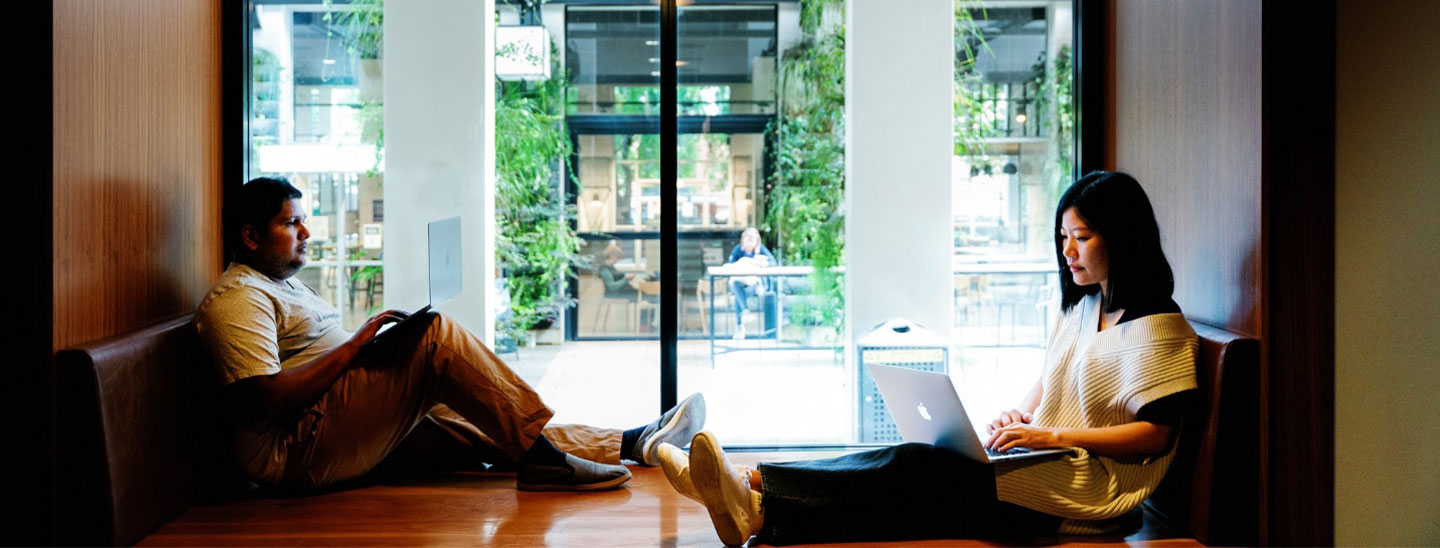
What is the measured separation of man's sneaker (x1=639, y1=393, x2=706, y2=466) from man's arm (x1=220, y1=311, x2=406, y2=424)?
2.78 ft

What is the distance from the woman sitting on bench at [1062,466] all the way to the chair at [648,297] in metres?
1.09

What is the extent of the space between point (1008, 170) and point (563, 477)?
1.79 meters

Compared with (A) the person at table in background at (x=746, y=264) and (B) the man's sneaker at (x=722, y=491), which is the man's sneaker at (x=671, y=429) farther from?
(B) the man's sneaker at (x=722, y=491)

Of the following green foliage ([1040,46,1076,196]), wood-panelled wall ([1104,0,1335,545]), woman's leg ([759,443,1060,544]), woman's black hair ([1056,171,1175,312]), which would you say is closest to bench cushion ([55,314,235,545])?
woman's leg ([759,443,1060,544])

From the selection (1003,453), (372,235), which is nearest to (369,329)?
(372,235)

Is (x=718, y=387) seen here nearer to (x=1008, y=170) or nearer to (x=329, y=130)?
(x=1008, y=170)

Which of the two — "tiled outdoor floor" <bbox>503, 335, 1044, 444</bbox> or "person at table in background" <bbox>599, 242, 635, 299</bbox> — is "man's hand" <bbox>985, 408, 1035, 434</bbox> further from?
"person at table in background" <bbox>599, 242, 635, 299</bbox>

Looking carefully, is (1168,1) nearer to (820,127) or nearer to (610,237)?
(820,127)

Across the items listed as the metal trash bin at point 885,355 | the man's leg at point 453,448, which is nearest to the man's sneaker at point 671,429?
the man's leg at point 453,448

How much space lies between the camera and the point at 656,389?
141 inches

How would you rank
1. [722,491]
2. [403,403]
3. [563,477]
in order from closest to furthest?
[722,491] < [403,403] < [563,477]

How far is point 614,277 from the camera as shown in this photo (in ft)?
11.6

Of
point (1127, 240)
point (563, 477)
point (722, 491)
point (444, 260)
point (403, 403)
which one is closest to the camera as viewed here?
point (722, 491)

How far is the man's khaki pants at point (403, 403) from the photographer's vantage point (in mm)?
2779
